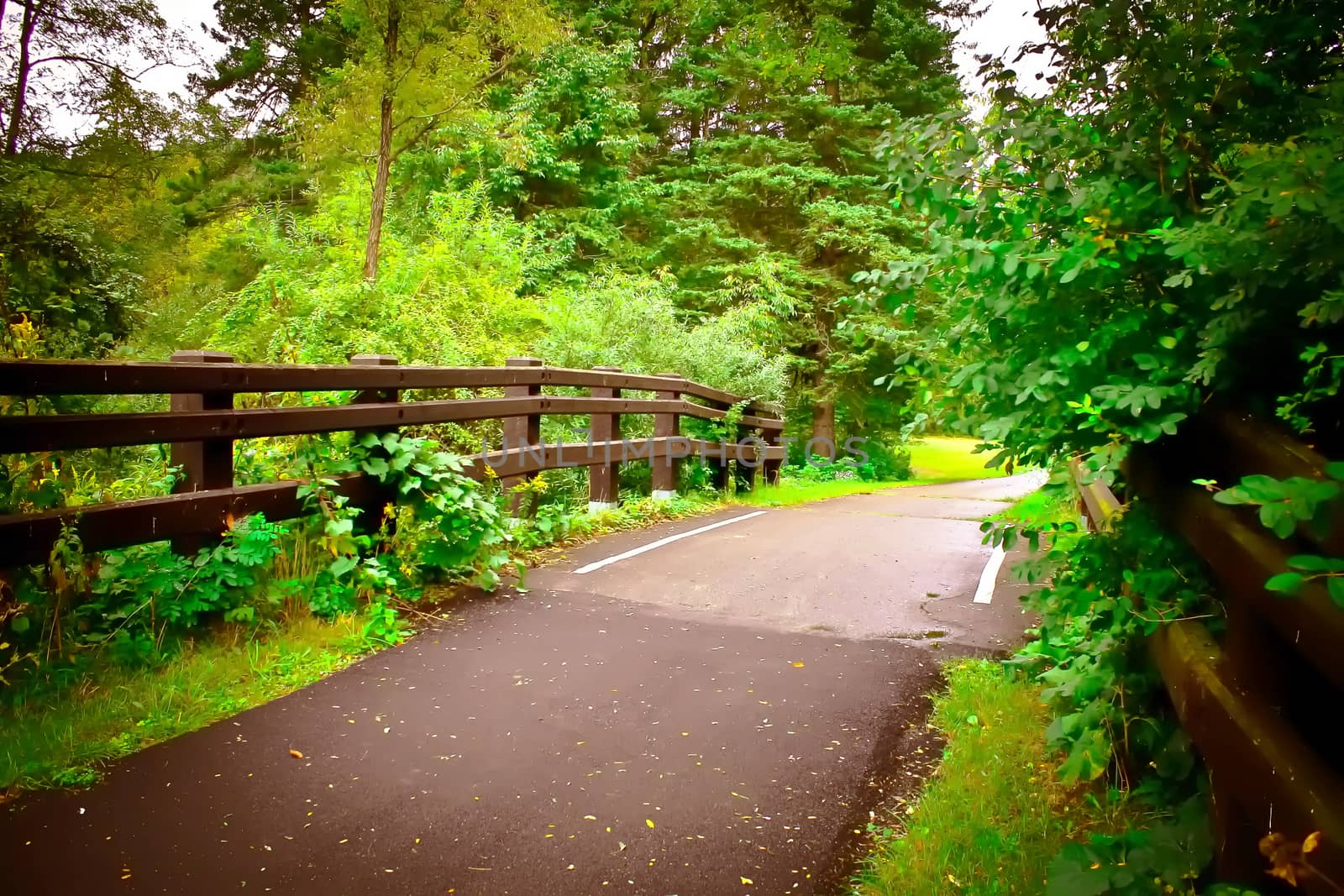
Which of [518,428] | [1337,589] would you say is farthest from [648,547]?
[1337,589]

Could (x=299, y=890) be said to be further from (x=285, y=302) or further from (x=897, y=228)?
(x=897, y=228)

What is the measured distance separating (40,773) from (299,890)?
1351mm

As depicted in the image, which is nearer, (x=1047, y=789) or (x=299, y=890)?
(x=299, y=890)

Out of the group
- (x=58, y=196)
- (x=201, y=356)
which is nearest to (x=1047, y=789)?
(x=201, y=356)

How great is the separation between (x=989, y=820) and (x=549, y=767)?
65.3 inches

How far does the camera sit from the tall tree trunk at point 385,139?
17.1 meters

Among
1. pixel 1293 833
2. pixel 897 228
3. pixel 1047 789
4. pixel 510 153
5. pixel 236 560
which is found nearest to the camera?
pixel 1293 833

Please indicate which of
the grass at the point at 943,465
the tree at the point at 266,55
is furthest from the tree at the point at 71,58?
the grass at the point at 943,465

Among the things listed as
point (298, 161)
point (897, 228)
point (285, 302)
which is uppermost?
point (298, 161)

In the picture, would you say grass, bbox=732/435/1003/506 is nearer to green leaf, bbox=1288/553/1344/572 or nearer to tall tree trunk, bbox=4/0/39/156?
green leaf, bbox=1288/553/1344/572

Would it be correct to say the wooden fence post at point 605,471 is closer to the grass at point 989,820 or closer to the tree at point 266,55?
the grass at point 989,820

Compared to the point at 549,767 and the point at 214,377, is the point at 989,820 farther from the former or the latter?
the point at 214,377

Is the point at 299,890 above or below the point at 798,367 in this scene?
below

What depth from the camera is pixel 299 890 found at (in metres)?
2.67
